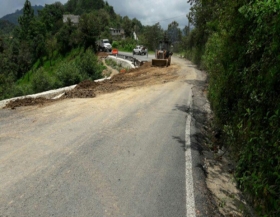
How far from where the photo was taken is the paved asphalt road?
12.9 feet

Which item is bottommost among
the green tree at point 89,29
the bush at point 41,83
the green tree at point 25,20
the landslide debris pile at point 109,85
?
the bush at point 41,83

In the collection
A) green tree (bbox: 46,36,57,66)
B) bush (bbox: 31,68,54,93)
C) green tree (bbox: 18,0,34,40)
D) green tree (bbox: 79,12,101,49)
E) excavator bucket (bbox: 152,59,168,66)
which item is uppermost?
green tree (bbox: 18,0,34,40)

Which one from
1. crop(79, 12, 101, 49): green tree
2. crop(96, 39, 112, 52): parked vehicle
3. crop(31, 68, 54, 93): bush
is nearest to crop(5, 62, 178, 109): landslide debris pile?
crop(31, 68, 54, 93): bush

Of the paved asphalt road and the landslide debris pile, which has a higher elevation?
the landslide debris pile

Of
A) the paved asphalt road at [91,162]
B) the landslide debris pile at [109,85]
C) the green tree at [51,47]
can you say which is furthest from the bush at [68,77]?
the green tree at [51,47]

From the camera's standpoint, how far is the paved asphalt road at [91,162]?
3.94 metres

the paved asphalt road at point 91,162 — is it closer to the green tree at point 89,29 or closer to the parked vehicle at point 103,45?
the parked vehicle at point 103,45

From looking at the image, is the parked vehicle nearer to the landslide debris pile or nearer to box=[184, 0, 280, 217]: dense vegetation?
the landslide debris pile

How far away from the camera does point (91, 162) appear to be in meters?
5.25

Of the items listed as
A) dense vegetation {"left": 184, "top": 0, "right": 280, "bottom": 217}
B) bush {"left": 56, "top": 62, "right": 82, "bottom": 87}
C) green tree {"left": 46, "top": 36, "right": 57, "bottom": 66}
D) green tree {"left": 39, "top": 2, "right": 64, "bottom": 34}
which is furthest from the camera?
green tree {"left": 39, "top": 2, "right": 64, "bottom": 34}

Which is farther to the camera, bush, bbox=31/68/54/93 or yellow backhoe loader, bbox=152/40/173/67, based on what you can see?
yellow backhoe loader, bbox=152/40/173/67

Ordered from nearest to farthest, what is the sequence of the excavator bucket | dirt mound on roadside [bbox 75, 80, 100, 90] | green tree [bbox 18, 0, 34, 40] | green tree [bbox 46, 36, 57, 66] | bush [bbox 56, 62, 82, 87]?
dirt mound on roadside [bbox 75, 80, 100, 90] → bush [bbox 56, 62, 82, 87] → the excavator bucket → green tree [bbox 46, 36, 57, 66] → green tree [bbox 18, 0, 34, 40]

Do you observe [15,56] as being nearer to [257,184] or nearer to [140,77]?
[140,77]

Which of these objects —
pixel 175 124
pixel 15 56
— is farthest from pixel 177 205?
pixel 15 56
